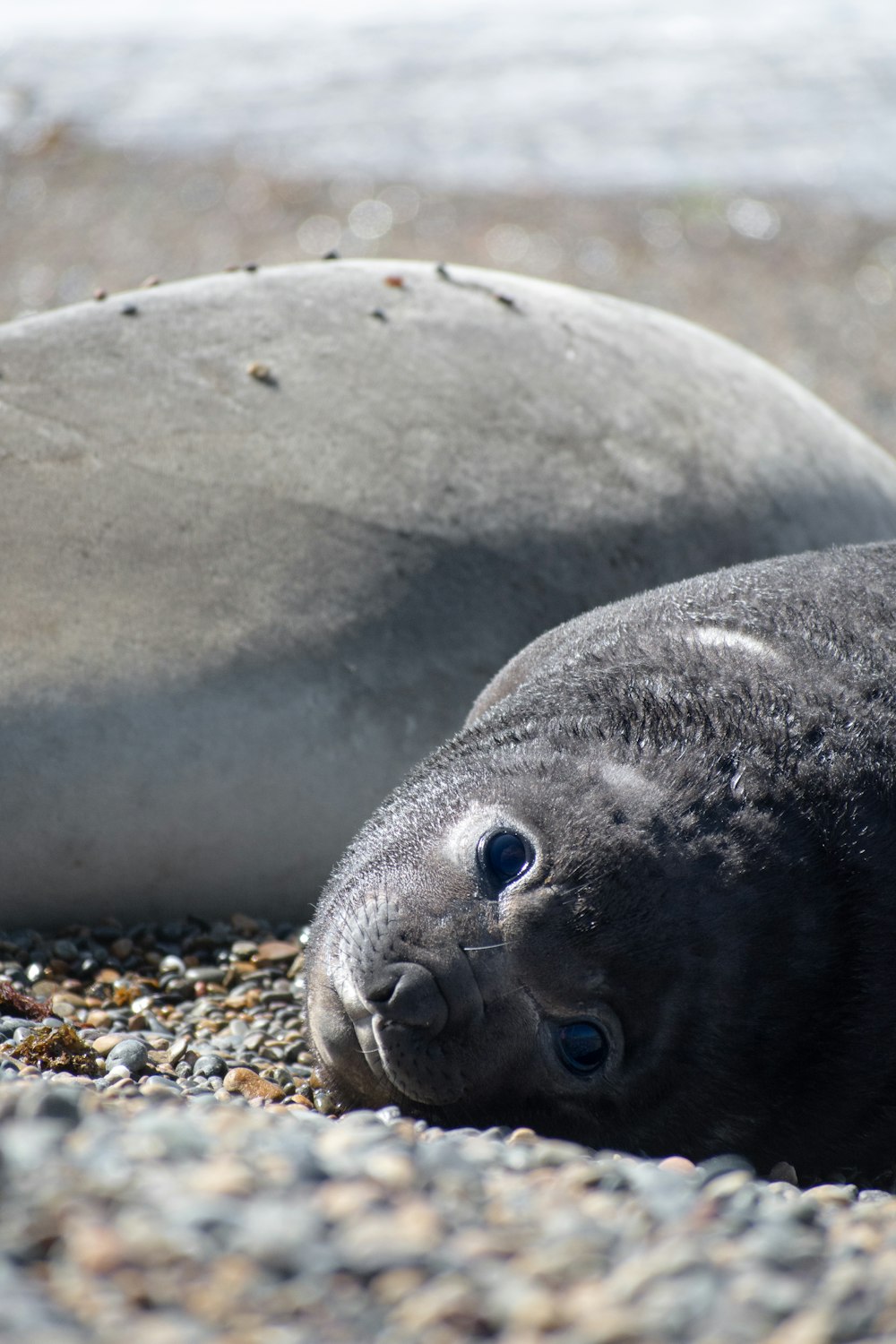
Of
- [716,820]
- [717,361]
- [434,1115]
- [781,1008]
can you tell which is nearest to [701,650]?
[716,820]

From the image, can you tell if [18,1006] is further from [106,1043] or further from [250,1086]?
[250,1086]

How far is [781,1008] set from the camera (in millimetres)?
2844

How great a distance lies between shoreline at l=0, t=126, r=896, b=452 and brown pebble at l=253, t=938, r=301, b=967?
212 inches

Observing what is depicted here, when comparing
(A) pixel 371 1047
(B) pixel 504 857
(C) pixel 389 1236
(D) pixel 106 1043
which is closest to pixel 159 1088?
(A) pixel 371 1047

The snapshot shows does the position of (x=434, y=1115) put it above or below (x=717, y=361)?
below

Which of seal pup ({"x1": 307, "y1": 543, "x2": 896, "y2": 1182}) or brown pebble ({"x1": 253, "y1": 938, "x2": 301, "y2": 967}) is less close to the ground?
seal pup ({"x1": 307, "y1": 543, "x2": 896, "y2": 1182})

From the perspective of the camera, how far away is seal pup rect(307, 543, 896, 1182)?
110 inches

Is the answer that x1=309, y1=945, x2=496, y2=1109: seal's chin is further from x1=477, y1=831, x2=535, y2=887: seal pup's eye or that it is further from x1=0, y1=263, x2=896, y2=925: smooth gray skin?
x1=0, y1=263, x2=896, y2=925: smooth gray skin

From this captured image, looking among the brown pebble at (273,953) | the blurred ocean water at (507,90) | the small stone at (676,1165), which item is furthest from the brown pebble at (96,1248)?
the blurred ocean water at (507,90)

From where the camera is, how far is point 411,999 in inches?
109

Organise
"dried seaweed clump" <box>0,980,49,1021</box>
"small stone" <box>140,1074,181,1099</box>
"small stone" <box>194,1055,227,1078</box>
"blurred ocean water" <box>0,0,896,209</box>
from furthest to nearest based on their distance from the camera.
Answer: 1. "blurred ocean water" <box>0,0,896,209</box>
2. "dried seaweed clump" <box>0,980,49,1021</box>
3. "small stone" <box>194,1055,227,1078</box>
4. "small stone" <box>140,1074,181,1099</box>

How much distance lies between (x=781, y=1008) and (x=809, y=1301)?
95cm

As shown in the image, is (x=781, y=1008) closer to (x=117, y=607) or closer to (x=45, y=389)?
(x=117, y=607)

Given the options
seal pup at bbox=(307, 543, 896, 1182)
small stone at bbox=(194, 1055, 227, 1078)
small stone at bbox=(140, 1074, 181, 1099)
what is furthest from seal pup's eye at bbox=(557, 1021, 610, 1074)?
small stone at bbox=(194, 1055, 227, 1078)
